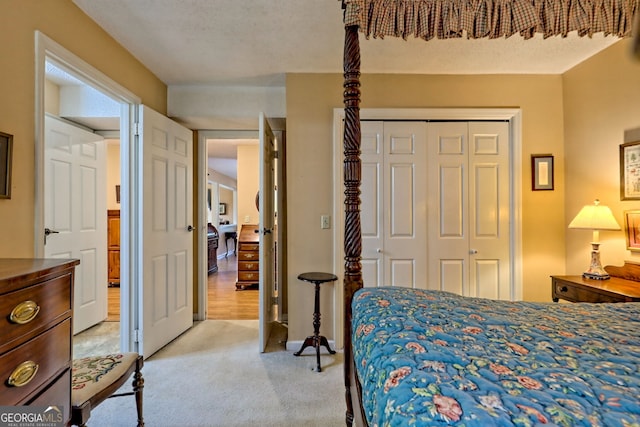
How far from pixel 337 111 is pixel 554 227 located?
7.18 ft

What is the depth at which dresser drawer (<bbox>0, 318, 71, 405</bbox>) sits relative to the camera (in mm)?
878

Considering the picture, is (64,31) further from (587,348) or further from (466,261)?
(466,261)

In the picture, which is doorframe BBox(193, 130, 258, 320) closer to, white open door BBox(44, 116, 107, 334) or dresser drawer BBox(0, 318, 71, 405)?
white open door BBox(44, 116, 107, 334)

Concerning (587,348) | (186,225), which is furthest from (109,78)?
(587,348)

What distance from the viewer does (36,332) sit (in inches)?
38.6

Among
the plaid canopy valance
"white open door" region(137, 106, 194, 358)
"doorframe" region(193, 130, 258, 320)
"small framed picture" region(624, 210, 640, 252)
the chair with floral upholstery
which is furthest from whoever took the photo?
"doorframe" region(193, 130, 258, 320)

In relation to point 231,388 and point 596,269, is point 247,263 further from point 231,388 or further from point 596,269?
point 596,269

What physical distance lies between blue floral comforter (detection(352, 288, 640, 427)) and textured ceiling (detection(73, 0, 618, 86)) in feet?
6.06

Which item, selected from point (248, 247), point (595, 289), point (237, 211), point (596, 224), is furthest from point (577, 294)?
point (237, 211)

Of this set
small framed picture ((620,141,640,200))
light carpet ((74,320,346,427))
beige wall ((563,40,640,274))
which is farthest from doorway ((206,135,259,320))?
small framed picture ((620,141,640,200))

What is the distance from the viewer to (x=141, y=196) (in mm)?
2555

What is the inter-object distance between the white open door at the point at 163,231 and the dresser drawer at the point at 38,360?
4.99 ft

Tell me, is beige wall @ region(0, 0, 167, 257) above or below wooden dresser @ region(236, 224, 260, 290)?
above

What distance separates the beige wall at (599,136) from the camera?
230cm
